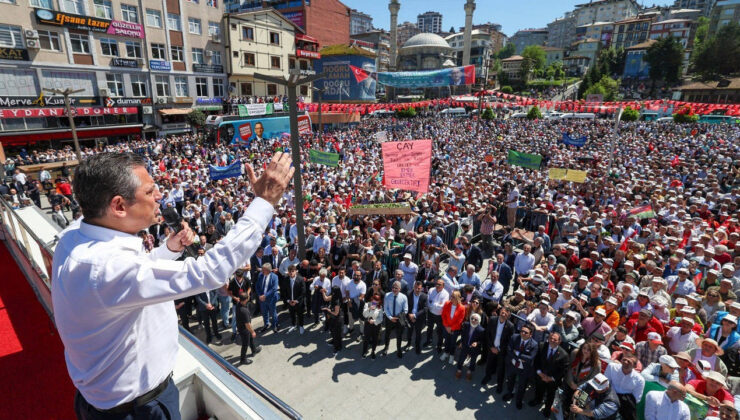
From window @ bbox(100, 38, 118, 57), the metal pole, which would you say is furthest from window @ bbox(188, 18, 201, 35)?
the metal pole

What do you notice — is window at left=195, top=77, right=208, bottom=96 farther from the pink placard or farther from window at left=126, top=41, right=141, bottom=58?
the pink placard

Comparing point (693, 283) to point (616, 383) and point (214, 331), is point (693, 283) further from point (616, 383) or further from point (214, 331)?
point (214, 331)

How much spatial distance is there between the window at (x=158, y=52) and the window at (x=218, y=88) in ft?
16.8

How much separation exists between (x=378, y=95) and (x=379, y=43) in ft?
75.8

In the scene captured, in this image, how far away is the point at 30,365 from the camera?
312cm

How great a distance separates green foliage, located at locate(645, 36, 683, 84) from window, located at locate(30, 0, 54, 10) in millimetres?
86205

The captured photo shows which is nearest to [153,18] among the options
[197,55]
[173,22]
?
[173,22]

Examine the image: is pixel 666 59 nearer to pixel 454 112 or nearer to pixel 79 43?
pixel 454 112

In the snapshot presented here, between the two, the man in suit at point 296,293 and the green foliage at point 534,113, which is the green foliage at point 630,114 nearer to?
the green foliage at point 534,113

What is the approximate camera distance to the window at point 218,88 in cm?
3588

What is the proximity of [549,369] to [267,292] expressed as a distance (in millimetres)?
5606

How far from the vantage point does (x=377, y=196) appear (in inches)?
512

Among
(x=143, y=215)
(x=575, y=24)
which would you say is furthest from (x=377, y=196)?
(x=575, y=24)

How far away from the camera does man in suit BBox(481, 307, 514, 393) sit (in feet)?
21.1
